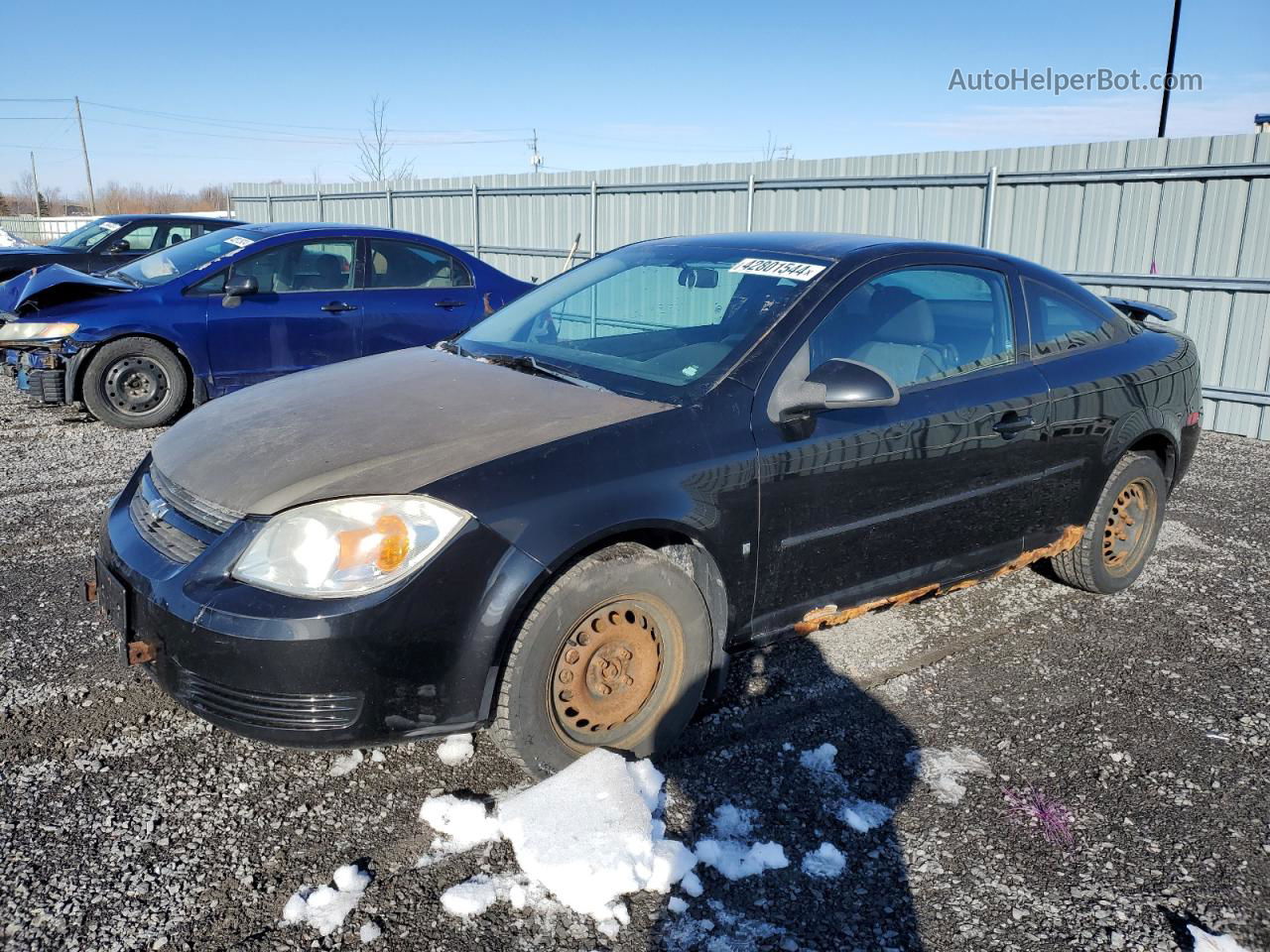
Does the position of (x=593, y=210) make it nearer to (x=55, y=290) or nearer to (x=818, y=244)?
(x=55, y=290)

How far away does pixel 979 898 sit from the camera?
244cm

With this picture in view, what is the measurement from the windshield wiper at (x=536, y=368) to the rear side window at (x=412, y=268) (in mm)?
4736

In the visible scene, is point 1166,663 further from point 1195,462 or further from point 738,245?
point 1195,462

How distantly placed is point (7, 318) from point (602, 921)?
7.28m

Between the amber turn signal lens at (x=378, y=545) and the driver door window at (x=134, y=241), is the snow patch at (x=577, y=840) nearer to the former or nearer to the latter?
Result: the amber turn signal lens at (x=378, y=545)

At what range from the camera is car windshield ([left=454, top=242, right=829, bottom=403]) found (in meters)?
3.26

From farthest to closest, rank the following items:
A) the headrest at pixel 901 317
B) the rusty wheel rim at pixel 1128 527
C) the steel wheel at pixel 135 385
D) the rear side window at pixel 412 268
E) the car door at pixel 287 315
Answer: the rear side window at pixel 412 268 → the car door at pixel 287 315 → the steel wheel at pixel 135 385 → the rusty wheel rim at pixel 1128 527 → the headrest at pixel 901 317

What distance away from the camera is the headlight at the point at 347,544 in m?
2.46

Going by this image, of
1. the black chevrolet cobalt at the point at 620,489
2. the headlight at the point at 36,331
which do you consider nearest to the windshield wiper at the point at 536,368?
the black chevrolet cobalt at the point at 620,489

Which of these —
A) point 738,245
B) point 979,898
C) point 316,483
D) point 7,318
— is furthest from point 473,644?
point 7,318

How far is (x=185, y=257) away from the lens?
7.98 meters

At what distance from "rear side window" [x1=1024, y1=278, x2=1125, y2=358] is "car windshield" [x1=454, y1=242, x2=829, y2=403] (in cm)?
110

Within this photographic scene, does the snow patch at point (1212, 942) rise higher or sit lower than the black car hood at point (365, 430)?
lower

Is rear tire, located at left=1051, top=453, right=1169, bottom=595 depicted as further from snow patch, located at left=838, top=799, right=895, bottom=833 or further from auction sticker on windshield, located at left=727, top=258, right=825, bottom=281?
snow patch, located at left=838, top=799, right=895, bottom=833
